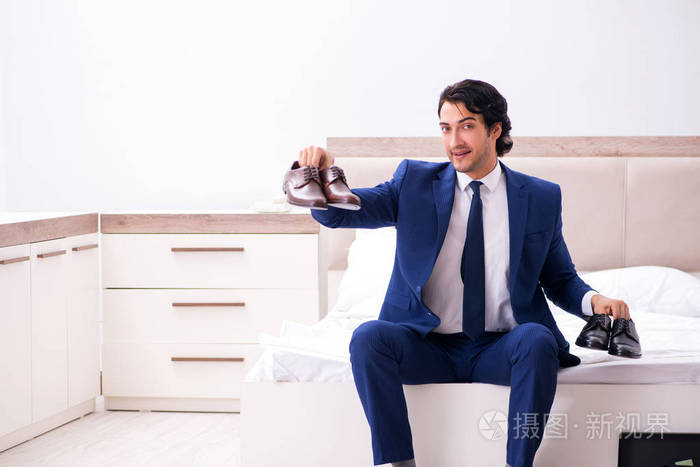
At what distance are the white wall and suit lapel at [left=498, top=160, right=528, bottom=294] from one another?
4.94 ft

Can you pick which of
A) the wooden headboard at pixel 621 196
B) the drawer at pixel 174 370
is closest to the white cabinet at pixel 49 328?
the drawer at pixel 174 370

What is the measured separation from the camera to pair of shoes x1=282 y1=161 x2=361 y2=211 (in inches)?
64.4

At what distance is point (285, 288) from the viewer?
3.02 m

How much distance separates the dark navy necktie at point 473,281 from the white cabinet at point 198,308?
1.22m

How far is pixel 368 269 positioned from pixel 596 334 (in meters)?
1.23

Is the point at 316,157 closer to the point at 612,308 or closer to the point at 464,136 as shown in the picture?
the point at 464,136

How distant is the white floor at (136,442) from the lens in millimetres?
2383

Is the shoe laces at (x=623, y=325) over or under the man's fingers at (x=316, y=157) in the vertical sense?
under

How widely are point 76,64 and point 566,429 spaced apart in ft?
9.43

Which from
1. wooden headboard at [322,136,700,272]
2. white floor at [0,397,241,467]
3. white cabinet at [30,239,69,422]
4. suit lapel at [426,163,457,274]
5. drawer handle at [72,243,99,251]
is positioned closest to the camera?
suit lapel at [426,163,457,274]

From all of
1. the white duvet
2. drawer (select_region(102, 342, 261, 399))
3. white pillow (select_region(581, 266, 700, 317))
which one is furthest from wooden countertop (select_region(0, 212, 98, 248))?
white pillow (select_region(581, 266, 700, 317))

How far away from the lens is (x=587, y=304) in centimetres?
183

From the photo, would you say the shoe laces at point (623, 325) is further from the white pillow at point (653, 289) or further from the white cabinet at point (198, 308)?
the white cabinet at point (198, 308)

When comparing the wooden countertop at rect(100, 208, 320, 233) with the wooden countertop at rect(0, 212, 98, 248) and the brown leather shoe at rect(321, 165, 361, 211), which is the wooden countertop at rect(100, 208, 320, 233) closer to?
the wooden countertop at rect(0, 212, 98, 248)
